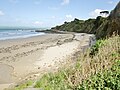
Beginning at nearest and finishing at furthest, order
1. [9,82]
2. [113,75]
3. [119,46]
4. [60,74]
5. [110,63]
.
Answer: [113,75] < [110,63] < [60,74] < [119,46] < [9,82]

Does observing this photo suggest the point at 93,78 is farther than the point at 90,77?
No

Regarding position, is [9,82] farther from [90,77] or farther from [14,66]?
[90,77]

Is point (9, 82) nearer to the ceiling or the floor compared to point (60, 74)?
nearer to the floor

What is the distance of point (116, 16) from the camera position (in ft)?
62.2

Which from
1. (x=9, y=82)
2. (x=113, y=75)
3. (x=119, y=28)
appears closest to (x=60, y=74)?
(x=113, y=75)

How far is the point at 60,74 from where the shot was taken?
8.25 m

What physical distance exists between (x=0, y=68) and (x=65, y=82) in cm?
935

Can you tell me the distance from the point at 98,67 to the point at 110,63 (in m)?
0.69

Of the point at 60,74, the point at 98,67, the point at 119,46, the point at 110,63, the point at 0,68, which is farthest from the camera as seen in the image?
the point at 0,68

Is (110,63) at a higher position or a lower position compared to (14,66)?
higher

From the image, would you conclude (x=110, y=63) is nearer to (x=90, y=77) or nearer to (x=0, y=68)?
(x=90, y=77)

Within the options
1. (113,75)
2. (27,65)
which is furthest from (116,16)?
(113,75)

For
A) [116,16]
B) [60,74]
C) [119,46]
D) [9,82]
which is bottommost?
[9,82]

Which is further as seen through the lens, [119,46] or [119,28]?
[119,28]
